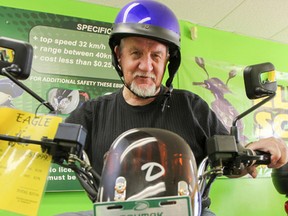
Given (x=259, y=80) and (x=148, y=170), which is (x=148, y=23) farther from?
(x=148, y=170)

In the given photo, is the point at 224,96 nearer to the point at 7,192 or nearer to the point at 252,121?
the point at 252,121

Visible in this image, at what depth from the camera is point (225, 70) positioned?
2592 mm

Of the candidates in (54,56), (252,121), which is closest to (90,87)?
(54,56)

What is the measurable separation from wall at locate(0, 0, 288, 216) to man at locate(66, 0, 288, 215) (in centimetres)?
117

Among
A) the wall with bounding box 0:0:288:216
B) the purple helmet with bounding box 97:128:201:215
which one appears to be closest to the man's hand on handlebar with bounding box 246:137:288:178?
the purple helmet with bounding box 97:128:201:215

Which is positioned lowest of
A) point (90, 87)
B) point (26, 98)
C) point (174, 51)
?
point (174, 51)

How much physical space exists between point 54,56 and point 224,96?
139cm

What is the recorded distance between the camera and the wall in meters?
2.23

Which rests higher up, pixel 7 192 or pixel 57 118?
pixel 57 118

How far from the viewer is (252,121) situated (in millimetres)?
2576

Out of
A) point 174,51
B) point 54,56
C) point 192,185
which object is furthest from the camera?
point 54,56

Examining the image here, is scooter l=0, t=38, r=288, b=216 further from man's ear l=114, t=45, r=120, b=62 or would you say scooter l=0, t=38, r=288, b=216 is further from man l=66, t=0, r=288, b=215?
man's ear l=114, t=45, r=120, b=62

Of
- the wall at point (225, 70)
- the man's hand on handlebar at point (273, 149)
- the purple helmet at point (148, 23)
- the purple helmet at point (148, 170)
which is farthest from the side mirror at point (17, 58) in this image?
the wall at point (225, 70)

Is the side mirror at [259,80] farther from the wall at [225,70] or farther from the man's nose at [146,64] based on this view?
the wall at [225,70]
